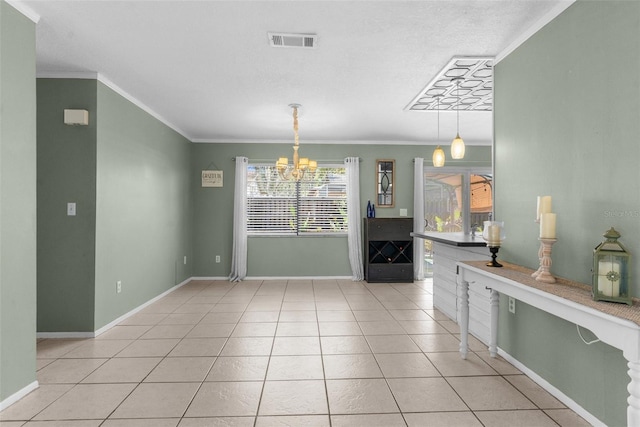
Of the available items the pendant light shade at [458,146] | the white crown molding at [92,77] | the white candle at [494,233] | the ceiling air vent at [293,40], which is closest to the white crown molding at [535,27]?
the pendant light shade at [458,146]

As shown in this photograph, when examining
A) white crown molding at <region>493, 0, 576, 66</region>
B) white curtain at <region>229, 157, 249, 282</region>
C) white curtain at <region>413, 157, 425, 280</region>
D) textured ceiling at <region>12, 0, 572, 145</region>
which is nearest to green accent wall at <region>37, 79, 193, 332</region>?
textured ceiling at <region>12, 0, 572, 145</region>

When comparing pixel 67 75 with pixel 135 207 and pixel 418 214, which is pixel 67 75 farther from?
pixel 418 214

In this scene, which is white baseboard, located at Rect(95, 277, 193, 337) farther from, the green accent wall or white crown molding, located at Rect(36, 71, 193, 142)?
white crown molding, located at Rect(36, 71, 193, 142)

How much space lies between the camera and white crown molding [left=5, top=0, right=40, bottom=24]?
220 cm

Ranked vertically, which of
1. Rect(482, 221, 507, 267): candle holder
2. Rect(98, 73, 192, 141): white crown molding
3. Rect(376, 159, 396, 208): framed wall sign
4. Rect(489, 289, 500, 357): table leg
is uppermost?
Rect(98, 73, 192, 141): white crown molding

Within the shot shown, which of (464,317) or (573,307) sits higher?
(573,307)

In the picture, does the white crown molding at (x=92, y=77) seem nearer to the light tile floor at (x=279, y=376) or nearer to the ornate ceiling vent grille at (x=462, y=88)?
the light tile floor at (x=279, y=376)

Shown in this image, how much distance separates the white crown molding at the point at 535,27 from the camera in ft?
7.06

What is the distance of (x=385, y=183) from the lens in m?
→ 6.22

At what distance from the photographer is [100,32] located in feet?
8.30

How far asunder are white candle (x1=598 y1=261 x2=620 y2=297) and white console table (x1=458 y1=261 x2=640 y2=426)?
0.20 feet

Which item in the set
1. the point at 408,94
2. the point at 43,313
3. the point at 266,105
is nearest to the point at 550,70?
the point at 408,94

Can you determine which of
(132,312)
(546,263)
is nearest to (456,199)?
(546,263)

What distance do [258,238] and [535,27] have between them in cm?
486
